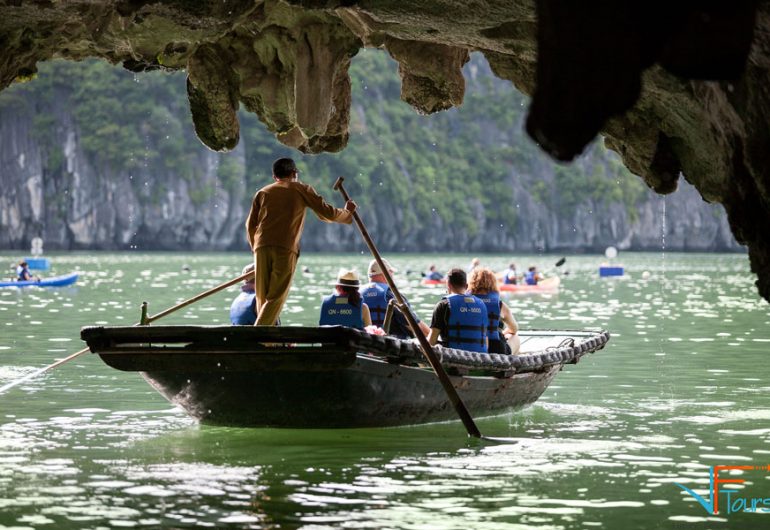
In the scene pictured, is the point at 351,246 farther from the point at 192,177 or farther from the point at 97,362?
the point at 97,362

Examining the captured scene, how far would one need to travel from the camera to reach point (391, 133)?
412ft

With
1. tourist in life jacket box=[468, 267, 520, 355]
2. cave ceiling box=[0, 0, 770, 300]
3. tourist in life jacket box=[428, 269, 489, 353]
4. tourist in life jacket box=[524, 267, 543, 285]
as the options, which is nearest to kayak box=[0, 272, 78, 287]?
tourist in life jacket box=[524, 267, 543, 285]

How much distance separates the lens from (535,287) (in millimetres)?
43125

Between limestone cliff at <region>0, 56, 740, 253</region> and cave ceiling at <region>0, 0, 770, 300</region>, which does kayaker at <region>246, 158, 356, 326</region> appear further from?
limestone cliff at <region>0, 56, 740, 253</region>

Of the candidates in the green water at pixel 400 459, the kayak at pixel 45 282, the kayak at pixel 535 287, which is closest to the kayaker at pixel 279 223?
the green water at pixel 400 459

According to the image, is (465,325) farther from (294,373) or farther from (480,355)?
(294,373)

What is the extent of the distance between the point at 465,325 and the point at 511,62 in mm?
2537

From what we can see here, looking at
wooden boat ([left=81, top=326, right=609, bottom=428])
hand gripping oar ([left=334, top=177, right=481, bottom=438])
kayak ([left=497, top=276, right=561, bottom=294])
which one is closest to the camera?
wooden boat ([left=81, top=326, right=609, bottom=428])

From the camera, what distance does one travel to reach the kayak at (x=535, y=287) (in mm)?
42812

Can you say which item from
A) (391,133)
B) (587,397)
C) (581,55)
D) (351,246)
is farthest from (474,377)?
→ (391,133)

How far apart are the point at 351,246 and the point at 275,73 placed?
100234mm

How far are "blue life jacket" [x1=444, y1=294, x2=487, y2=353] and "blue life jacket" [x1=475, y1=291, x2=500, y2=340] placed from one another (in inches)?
6.1

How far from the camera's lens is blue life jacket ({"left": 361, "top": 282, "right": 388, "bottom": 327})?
13.7 metres

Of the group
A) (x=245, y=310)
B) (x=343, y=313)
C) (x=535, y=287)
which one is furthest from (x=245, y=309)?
(x=535, y=287)
